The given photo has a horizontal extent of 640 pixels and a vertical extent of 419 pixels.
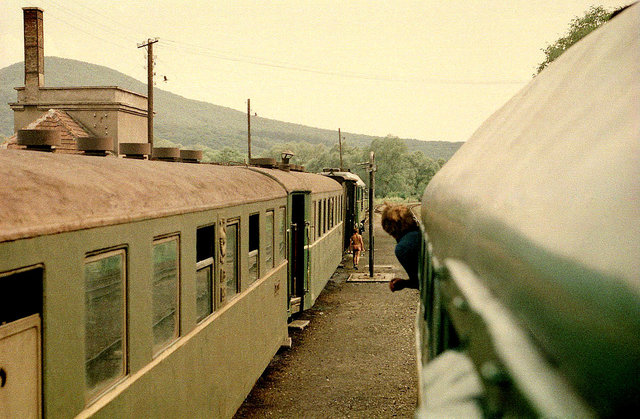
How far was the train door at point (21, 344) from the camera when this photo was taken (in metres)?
2.38

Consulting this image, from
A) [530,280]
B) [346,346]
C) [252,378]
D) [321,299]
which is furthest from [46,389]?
[321,299]

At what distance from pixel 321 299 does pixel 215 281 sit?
9.24 meters

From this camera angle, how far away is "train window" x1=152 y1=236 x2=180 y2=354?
13.4ft

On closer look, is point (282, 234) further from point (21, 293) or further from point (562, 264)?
point (562, 264)

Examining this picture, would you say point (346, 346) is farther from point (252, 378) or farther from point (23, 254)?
point (23, 254)

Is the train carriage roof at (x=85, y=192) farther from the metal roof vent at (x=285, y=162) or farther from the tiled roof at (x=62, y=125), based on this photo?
the tiled roof at (x=62, y=125)

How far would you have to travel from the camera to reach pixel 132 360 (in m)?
3.62

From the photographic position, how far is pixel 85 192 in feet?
10.2

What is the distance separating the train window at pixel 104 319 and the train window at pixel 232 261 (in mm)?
2361

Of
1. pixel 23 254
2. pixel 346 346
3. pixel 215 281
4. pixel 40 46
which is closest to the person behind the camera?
pixel 23 254

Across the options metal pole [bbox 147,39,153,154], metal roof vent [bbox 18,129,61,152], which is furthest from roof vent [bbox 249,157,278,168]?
metal pole [bbox 147,39,153,154]

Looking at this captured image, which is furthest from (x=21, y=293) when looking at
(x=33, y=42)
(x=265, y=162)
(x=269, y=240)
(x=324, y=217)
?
(x=33, y=42)

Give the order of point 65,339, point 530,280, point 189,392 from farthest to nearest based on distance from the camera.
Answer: point 189,392, point 65,339, point 530,280

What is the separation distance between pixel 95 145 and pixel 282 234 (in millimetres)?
4291
